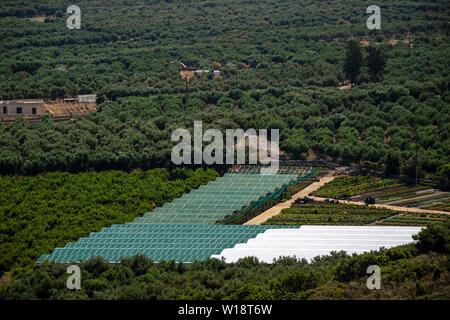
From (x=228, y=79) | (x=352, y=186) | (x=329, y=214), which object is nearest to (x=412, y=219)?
(x=329, y=214)

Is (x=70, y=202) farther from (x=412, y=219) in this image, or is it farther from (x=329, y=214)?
(x=412, y=219)

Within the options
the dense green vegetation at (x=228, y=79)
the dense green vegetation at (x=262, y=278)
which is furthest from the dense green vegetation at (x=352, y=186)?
the dense green vegetation at (x=262, y=278)

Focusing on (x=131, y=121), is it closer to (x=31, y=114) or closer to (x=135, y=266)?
(x=31, y=114)

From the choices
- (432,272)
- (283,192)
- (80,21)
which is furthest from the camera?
(80,21)

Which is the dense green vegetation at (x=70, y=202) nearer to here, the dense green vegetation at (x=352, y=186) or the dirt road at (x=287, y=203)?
the dirt road at (x=287, y=203)

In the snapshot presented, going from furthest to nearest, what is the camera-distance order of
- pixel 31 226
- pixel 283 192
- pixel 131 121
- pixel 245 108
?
pixel 245 108, pixel 131 121, pixel 283 192, pixel 31 226
